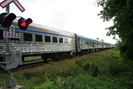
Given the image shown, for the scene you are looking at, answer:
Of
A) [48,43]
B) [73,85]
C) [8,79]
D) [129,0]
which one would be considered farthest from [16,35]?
[48,43]

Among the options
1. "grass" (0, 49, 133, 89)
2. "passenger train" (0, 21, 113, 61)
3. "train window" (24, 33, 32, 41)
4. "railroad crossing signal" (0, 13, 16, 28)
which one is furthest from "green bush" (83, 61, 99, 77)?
"railroad crossing signal" (0, 13, 16, 28)

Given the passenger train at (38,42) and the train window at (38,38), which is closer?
the passenger train at (38,42)

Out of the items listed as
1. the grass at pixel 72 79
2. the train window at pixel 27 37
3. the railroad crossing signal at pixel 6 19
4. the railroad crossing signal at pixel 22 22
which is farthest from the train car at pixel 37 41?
the railroad crossing signal at pixel 6 19

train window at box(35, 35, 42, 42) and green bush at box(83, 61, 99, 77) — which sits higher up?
train window at box(35, 35, 42, 42)

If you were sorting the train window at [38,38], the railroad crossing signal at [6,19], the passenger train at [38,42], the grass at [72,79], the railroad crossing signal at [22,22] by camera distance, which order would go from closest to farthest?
the railroad crossing signal at [6,19] < the railroad crossing signal at [22,22] < the grass at [72,79] < the passenger train at [38,42] < the train window at [38,38]

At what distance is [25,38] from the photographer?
859 centimetres

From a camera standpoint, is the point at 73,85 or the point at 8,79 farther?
the point at 73,85

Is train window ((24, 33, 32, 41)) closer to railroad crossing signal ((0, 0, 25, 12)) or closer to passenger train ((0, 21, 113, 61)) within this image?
passenger train ((0, 21, 113, 61))

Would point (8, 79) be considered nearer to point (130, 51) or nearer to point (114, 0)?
point (114, 0)

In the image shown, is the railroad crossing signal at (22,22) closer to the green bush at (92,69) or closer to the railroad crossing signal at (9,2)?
the railroad crossing signal at (9,2)

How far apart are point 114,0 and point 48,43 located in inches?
267

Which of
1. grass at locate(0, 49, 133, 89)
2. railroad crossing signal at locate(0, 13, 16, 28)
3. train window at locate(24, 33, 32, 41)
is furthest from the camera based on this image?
train window at locate(24, 33, 32, 41)

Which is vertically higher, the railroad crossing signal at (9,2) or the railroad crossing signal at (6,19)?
the railroad crossing signal at (9,2)

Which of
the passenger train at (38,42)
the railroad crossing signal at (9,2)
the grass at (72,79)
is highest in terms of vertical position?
the railroad crossing signal at (9,2)
